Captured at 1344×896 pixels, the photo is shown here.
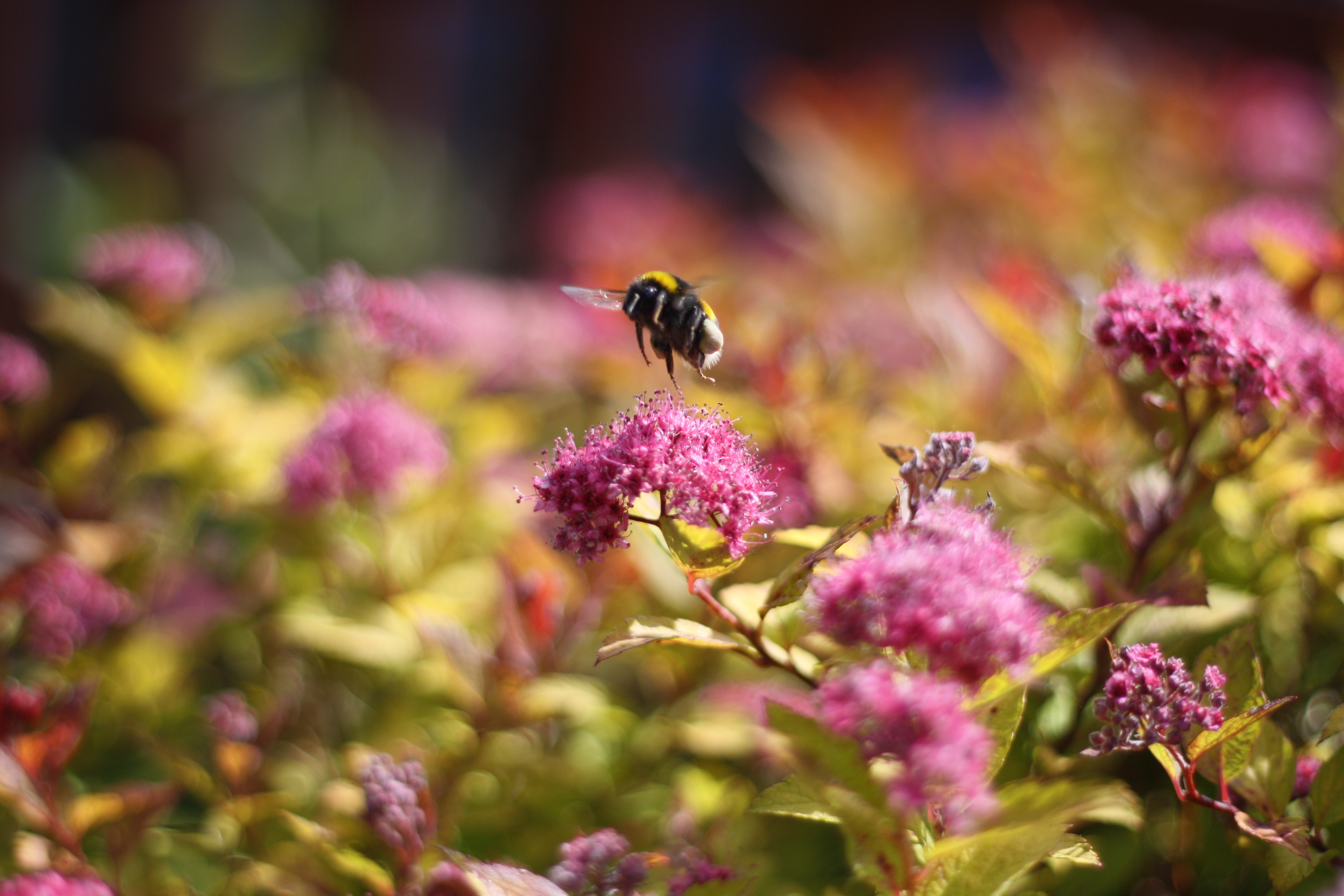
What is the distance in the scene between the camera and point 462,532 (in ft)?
3.84

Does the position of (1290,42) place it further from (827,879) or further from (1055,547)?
(827,879)

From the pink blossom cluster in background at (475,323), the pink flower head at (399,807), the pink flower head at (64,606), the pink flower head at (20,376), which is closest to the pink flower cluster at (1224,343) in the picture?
the pink flower head at (399,807)

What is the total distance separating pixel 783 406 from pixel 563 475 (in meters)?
0.44

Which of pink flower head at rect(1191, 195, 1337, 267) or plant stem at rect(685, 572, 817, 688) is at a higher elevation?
pink flower head at rect(1191, 195, 1337, 267)

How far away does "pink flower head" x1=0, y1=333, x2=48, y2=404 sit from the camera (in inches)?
Answer: 45.0

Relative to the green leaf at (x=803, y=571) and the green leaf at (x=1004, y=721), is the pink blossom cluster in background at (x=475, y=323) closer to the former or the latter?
the green leaf at (x=803, y=571)

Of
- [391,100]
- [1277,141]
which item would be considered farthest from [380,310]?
[391,100]

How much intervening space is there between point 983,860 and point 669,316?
55 centimetres

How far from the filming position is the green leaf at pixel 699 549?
0.63m

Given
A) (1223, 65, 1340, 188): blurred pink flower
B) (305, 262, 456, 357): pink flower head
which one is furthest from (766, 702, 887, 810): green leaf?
(1223, 65, 1340, 188): blurred pink flower

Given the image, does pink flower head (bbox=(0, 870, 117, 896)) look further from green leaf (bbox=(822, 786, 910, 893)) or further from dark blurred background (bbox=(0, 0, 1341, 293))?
dark blurred background (bbox=(0, 0, 1341, 293))

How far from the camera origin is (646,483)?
628 mm

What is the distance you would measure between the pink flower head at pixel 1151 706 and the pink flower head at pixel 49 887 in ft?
2.15

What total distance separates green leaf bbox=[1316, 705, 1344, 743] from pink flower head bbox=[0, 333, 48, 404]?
4.41 feet
